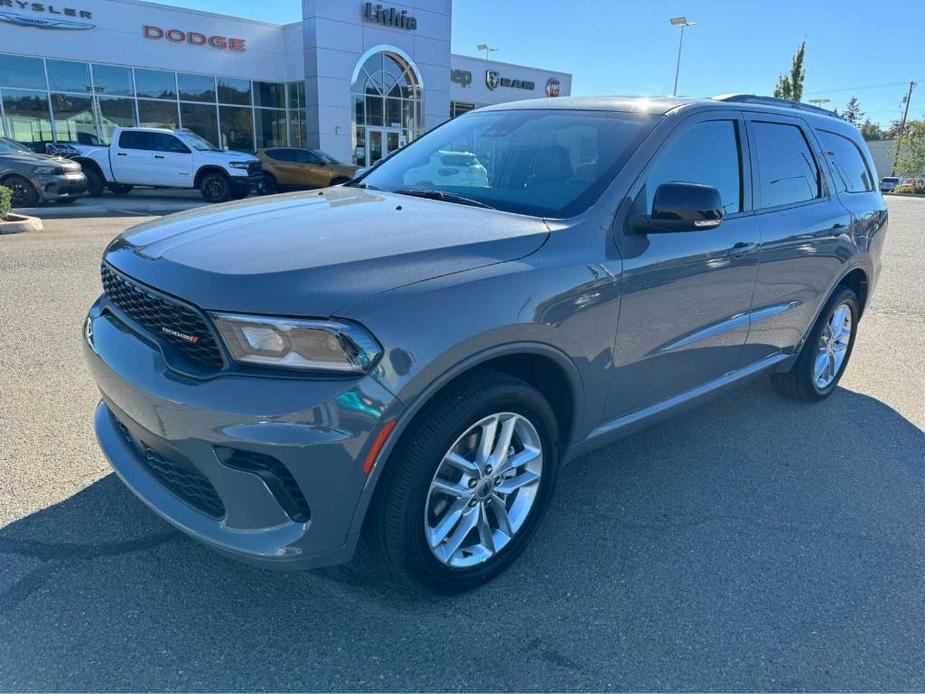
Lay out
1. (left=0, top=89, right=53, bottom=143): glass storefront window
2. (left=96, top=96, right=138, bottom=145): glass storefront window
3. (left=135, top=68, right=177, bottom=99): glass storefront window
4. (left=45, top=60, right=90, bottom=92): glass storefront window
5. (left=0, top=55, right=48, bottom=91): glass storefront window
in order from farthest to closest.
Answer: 1. (left=135, top=68, right=177, bottom=99): glass storefront window
2. (left=96, top=96, right=138, bottom=145): glass storefront window
3. (left=45, top=60, right=90, bottom=92): glass storefront window
4. (left=0, top=89, right=53, bottom=143): glass storefront window
5. (left=0, top=55, right=48, bottom=91): glass storefront window

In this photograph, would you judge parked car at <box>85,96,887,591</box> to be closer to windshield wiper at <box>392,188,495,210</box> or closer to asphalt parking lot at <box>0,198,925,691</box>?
windshield wiper at <box>392,188,495,210</box>

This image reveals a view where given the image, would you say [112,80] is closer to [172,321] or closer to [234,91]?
[234,91]

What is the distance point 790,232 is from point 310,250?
276 cm

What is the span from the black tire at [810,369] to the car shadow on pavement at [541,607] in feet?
3.99

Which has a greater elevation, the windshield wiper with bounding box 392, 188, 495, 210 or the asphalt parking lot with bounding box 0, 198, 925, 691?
the windshield wiper with bounding box 392, 188, 495, 210

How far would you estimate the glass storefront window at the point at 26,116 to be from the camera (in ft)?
65.7

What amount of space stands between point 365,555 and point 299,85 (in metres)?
26.1

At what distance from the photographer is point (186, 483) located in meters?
2.24

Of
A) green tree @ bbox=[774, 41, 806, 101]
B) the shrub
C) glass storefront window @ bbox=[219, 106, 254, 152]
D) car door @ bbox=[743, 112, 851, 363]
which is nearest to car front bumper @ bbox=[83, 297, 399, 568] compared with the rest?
car door @ bbox=[743, 112, 851, 363]

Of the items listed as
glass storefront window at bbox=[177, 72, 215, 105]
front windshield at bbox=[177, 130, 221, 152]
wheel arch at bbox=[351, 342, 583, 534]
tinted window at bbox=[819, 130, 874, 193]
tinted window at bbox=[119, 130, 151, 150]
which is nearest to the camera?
wheel arch at bbox=[351, 342, 583, 534]

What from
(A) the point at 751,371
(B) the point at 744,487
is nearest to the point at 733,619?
(B) the point at 744,487

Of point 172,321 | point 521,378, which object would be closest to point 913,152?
point 521,378

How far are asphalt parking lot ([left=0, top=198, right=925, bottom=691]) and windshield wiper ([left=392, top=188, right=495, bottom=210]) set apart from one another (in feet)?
4.81

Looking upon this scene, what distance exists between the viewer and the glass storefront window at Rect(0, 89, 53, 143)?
20031 millimetres
